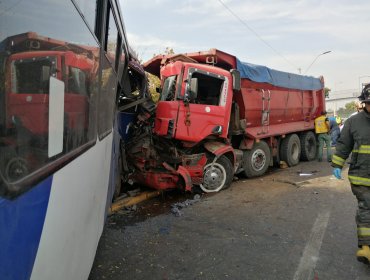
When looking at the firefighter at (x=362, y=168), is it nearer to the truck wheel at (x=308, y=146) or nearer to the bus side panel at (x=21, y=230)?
the bus side panel at (x=21, y=230)

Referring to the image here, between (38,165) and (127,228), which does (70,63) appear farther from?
(127,228)

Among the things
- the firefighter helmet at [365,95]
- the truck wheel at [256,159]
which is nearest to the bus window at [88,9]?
the firefighter helmet at [365,95]

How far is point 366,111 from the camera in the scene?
384 cm

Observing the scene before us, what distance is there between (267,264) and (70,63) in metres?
2.99

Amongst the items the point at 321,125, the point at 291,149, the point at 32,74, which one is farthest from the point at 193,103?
the point at 321,125

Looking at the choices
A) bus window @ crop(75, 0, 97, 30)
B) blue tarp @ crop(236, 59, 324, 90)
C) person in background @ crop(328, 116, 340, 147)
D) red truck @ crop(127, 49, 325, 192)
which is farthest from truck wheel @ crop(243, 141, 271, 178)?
bus window @ crop(75, 0, 97, 30)

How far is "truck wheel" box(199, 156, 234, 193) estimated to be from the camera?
7.03 meters

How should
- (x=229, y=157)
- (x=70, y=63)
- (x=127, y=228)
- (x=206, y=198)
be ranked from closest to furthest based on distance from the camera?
(x=70, y=63), (x=127, y=228), (x=206, y=198), (x=229, y=157)

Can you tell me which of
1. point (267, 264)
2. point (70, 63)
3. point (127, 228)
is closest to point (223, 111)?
point (127, 228)

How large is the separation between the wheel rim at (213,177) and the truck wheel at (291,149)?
357 cm

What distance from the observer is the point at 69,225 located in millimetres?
1675

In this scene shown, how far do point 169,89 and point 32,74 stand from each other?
18.6ft

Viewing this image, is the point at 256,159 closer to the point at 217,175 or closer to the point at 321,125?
the point at 217,175

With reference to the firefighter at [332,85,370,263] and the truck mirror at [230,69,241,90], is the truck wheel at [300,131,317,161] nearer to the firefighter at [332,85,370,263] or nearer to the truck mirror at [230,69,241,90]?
the truck mirror at [230,69,241,90]
